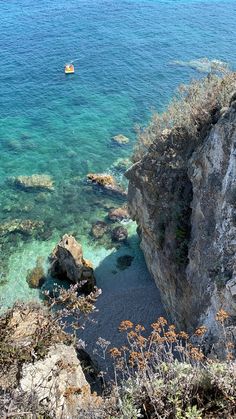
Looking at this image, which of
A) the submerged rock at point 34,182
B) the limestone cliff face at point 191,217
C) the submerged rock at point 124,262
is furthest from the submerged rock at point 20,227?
the limestone cliff face at point 191,217

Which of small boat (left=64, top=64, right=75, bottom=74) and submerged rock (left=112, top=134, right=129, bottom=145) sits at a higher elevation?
small boat (left=64, top=64, right=75, bottom=74)

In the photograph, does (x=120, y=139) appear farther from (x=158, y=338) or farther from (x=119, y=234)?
(x=158, y=338)

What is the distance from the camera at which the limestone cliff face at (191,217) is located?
15173mm

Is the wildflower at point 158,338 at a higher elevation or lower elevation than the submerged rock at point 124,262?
higher

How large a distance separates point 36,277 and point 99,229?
5946 millimetres

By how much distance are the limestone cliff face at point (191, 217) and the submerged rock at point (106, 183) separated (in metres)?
9.72

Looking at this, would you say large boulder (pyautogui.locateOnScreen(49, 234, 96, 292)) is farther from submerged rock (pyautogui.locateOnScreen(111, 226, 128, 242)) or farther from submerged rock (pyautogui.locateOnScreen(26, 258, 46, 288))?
submerged rock (pyautogui.locateOnScreen(111, 226, 128, 242))

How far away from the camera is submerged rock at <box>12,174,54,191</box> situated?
34781 mm

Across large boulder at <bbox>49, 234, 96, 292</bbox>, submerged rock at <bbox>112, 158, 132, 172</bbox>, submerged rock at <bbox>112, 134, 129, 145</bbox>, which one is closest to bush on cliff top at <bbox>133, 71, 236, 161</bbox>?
large boulder at <bbox>49, 234, 96, 292</bbox>

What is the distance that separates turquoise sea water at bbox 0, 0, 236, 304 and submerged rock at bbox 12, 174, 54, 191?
2.13 ft

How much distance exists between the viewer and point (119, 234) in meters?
28.9

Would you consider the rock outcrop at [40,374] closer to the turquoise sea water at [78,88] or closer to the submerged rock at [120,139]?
the turquoise sea water at [78,88]

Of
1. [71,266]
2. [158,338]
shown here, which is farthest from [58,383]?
[71,266]

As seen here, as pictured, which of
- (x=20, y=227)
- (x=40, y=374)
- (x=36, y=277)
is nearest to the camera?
(x=40, y=374)
